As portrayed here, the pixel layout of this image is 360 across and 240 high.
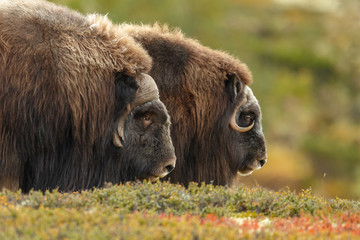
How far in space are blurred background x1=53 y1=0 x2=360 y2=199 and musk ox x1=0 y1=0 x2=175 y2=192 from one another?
10.7m

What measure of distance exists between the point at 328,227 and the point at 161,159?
2234 millimetres

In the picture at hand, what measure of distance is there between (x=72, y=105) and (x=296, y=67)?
812 inches

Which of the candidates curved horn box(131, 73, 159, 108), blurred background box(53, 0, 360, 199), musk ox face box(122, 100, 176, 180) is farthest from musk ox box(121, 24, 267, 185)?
blurred background box(53, 0, 360, 199)

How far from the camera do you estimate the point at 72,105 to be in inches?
241

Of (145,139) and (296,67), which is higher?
(296,67)

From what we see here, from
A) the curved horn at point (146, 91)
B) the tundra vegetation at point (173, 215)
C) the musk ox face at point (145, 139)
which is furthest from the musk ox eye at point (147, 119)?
the tundra vegetation at point (173, 215)

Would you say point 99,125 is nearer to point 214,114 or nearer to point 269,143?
point 214,114

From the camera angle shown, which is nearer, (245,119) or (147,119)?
(147,119)

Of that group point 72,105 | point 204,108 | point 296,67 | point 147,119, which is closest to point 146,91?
point 147,119

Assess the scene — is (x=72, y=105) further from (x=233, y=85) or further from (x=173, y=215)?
(x=233, y=85)

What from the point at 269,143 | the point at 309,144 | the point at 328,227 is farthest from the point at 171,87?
the point at 309,144

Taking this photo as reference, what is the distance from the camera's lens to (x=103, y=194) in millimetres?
4918

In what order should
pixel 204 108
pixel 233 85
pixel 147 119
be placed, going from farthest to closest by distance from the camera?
pixel 233 85
pixel 204 108
pixel 147 119

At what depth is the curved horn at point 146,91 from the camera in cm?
648
